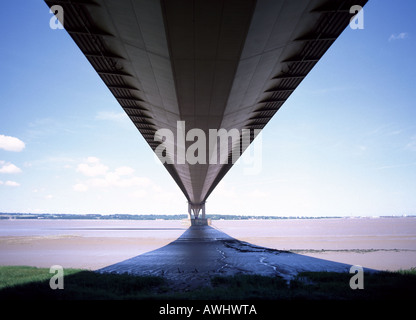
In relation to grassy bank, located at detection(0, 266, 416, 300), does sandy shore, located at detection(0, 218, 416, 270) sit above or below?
below

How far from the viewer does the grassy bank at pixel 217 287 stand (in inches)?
357

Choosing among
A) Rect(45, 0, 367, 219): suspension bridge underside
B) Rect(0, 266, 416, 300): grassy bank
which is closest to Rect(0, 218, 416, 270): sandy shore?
Rect(0, 266, 416, 300): grassy bank

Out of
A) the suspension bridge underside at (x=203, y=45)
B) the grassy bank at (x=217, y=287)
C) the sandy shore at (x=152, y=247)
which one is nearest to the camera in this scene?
the suspension bridge underside at (x=203, y=45)

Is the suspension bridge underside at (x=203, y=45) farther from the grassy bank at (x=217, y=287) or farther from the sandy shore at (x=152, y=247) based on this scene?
the sandy shore at (x=152, y=247)

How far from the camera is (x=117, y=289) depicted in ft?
33.6

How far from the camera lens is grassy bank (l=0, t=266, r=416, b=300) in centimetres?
906

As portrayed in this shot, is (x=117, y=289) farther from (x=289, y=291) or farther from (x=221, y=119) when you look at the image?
(x=221, y=119)

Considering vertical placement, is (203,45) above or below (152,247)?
above

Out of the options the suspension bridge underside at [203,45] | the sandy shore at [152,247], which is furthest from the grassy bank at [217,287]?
the suspension bridge underside at [203,45]

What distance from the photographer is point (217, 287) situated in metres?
10.7

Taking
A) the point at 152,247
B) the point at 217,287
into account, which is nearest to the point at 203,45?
the point at 217,287

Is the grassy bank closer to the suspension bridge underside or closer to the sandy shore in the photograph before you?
the sandy shore

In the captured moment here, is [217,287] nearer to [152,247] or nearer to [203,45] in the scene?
[203,45]

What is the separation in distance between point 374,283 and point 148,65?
12.1 m
